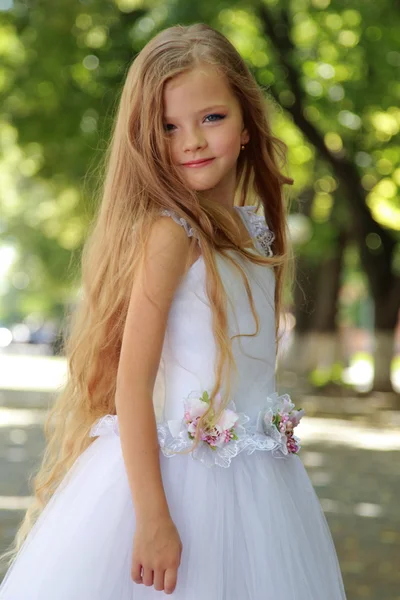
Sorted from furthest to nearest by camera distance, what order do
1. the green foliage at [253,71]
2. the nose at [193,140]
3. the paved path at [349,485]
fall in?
the green foliage at [253,71] < the paved path at [349,485] < the nose at [193,140]

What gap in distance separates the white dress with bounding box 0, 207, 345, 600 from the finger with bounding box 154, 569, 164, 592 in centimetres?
7

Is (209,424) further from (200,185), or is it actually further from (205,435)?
(200,185)

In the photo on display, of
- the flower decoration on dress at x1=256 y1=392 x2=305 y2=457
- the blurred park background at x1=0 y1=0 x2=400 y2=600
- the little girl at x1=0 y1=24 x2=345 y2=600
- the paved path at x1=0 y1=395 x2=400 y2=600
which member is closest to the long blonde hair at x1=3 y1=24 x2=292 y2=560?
the little girl at x1=0 y1=24 x2=345 y2=600

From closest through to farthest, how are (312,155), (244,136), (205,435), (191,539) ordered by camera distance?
(191,539) < (205,435) < (244,136) < (312,155)

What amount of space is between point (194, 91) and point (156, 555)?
114cm

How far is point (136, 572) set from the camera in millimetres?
2486

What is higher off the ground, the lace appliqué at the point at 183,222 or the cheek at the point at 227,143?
Answer: the cheek at the point at 227,143

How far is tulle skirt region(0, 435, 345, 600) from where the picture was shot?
8.40 feet

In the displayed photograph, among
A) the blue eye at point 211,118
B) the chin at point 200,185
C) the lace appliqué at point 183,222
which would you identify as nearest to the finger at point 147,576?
the lace appliqué at point 183,222

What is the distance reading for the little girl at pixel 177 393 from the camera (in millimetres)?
2572

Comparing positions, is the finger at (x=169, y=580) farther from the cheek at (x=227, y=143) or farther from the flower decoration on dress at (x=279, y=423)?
the cheek at (x=227, y=143)

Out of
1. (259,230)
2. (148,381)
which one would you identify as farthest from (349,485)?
(148,381)

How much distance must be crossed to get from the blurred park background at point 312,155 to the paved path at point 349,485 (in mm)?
26

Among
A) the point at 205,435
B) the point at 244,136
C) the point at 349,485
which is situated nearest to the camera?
the point at 205,435
